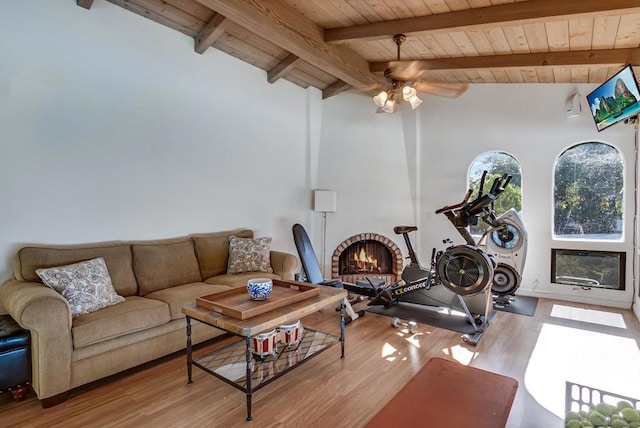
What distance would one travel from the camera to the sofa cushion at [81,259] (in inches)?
108

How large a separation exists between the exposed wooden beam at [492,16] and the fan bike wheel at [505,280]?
2968 mm

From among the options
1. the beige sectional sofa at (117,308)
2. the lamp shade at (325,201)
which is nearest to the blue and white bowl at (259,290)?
the beige sectional sofa at (117,308)

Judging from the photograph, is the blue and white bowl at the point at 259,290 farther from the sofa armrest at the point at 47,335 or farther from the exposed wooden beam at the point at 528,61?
the exposed wooden beam at the point at 528,61

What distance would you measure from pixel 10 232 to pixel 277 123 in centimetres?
332

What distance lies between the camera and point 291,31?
337 centimetres

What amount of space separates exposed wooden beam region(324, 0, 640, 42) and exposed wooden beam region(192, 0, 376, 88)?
275 mm

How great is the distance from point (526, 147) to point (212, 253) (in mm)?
→ 4535

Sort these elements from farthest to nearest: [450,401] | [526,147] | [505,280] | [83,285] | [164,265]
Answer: [526,147], [505,280], [164,265], [83,285], [450,401]

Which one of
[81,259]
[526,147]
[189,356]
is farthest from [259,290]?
[526,147]

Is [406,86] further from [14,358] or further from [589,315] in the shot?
[14,358]

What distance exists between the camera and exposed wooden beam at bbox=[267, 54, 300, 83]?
452 centimetres

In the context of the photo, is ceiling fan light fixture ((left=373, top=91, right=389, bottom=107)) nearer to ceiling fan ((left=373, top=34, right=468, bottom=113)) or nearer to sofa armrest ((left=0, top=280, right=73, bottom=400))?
ceiling fan ((left=373, top=34, right=468, bottom=113))

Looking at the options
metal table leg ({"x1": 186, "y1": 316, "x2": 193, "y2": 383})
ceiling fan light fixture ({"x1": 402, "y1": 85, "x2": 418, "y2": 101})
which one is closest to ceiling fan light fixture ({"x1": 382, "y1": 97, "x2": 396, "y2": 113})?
ceiling fan light fixture ({"x1": 402, "y1": 85, "x2": 418, "y2": 101})

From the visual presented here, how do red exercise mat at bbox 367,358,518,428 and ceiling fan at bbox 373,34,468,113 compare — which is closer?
red exercise mat at bbox 367,358,518,428
